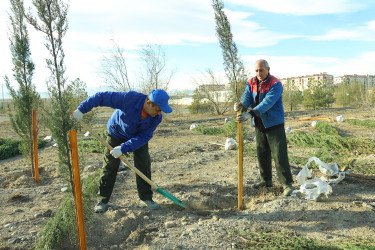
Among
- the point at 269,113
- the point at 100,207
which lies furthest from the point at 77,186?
the point at 269,113

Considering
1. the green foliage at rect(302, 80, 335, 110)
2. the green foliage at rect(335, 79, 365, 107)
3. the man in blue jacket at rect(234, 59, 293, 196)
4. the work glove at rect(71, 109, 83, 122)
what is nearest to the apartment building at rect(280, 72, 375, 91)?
the green foliage at rect(302, 80, 335, 110)

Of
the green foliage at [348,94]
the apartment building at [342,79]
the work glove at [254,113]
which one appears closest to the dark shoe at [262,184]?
the work glove at [254,113]

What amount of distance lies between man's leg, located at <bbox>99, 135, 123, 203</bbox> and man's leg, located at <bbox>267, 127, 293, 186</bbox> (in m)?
2.13

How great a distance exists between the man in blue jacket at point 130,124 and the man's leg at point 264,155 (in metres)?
1.64

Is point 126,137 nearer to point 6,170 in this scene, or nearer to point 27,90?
point 27,90

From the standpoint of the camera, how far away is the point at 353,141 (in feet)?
25.9

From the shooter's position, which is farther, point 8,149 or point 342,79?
point 342,79

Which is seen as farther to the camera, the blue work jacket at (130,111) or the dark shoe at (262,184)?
the dark shoe at (262,184)

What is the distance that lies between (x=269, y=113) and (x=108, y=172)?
2362mm

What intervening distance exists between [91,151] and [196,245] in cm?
613

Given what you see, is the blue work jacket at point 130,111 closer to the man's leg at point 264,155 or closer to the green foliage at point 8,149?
the man's leg at point 264,155

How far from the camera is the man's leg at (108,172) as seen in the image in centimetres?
383

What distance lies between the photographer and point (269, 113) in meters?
4.08

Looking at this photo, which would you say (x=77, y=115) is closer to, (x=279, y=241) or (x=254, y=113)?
(x=254, y=113)
